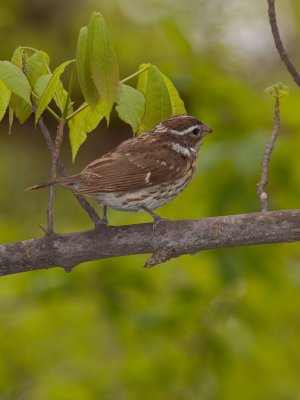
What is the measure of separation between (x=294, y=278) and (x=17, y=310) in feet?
9.85

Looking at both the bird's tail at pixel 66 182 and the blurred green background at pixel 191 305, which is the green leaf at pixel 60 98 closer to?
the bird's tail at pixel 66 182

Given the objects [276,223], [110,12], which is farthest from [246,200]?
[110,12]

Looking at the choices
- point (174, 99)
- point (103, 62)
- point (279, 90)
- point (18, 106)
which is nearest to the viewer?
point (103, 62)

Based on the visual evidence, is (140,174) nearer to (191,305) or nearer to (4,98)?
(4,98)

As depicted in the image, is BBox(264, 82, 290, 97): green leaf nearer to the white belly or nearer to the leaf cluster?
the leaf cluster

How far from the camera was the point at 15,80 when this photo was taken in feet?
16.3

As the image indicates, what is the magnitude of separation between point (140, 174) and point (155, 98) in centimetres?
111

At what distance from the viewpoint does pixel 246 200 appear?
8258mm

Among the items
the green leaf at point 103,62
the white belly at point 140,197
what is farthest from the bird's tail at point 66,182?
the green leaf at point 103,62

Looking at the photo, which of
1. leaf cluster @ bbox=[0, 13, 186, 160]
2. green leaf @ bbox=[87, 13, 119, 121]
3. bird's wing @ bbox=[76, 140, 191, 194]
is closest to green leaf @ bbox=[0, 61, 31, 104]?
leaf cluster @ bbox=[0, 13, 186, 160]

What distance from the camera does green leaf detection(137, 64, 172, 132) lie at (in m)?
5.47

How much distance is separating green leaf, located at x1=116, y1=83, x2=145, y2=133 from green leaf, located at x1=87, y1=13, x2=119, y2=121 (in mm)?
216

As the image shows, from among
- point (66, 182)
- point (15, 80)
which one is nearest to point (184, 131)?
point (66, 182)

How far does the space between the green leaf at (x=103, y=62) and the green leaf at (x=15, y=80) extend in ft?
1.36
